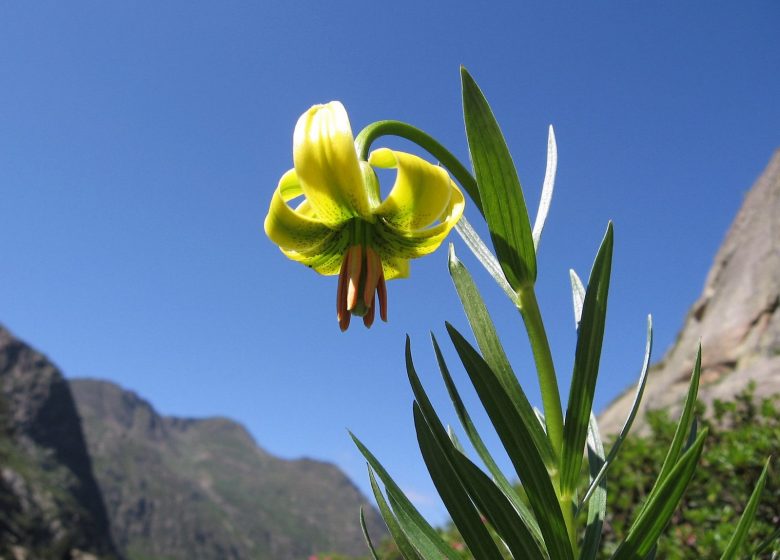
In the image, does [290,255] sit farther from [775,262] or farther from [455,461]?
[775,262]

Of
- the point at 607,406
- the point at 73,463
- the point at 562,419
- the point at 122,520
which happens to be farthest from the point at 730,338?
the point at 122,520

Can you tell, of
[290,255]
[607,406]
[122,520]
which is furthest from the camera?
[122,520]

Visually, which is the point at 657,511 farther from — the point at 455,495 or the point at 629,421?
the point at 455,495

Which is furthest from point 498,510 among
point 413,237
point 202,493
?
A: point 202,493

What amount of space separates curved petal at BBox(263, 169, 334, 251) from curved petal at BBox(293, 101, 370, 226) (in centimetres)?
10

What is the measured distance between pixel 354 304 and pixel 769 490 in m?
1.87

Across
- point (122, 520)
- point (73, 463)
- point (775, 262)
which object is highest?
point (775, 262)

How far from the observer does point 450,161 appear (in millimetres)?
960

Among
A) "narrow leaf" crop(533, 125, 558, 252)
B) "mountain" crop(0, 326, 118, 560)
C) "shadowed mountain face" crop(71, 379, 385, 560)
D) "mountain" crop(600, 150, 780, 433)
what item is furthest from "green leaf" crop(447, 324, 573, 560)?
"shadowed mountain face" crop(71, 379, 385, 560)

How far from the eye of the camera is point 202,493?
159 metres

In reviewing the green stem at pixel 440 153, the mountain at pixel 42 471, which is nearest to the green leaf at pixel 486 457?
the green stem at pixel 440 153

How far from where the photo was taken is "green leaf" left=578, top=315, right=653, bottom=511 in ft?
2.89

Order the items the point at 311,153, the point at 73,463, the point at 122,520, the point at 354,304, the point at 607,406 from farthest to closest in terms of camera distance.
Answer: the point at 122,520, the point at 73,463, the point at 607,406, the point at 354,304, the point at 311,153

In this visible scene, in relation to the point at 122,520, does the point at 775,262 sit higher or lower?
higher
